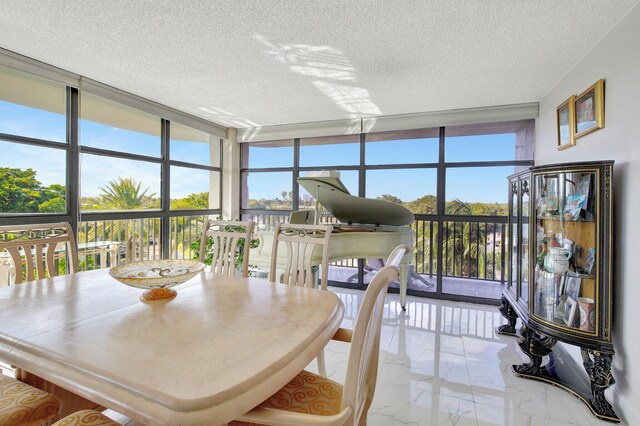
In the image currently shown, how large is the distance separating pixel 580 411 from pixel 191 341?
7.29 feet

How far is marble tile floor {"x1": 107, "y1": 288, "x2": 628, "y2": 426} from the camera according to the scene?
5.59 feet

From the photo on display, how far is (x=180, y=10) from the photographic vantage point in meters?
1.81

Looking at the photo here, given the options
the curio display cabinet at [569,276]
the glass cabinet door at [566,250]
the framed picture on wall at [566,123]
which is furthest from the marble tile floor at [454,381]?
the framed picture on wall at [566,123]

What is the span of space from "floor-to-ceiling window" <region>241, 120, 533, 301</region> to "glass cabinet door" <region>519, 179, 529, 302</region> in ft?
2.40

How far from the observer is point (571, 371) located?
7.23 ft

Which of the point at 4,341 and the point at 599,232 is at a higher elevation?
the point at 599,232

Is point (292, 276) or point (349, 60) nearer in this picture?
point (292, 276)

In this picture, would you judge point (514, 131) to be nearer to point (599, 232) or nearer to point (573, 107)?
point (573, 107)

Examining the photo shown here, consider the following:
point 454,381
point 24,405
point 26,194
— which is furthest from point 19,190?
point 454,381

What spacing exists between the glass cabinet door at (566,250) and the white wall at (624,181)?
145 millimetres

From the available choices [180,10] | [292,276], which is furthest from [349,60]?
[292,276]

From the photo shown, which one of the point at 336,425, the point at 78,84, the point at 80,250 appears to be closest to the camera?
the point at 336,425

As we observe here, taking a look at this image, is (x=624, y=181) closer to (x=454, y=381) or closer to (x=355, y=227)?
(x=454, y=381)

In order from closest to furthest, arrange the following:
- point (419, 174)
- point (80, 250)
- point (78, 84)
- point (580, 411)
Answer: point (580, 411)
point (78, 84)
point (80, 250)
point (419, 174)
